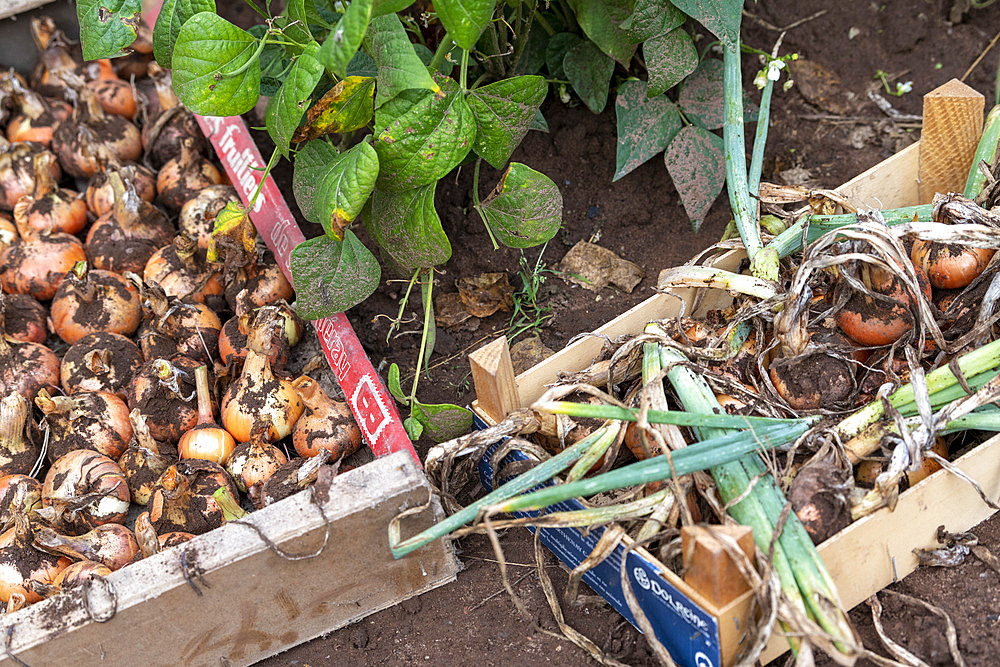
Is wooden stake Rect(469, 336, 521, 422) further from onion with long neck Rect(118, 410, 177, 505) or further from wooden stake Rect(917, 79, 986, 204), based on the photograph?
wooden stake Rect(917, 79, 986, 204)

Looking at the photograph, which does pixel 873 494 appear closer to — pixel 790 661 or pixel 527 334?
pixel 790 661

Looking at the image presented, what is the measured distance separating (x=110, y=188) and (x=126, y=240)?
9.6 inches

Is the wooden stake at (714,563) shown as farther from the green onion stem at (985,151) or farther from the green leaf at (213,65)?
the green leaf at (213,65)

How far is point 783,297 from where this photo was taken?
1.49 m

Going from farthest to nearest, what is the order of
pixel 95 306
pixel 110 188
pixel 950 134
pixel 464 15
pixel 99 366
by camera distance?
pixel 110 188 → pixel 95 306 → pixel 99 366 → pixel 950 134 → pixel 464 15

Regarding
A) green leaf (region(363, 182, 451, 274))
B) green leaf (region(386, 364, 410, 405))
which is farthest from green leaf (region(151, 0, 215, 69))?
green leaf (region(386, 364, 410, 405))

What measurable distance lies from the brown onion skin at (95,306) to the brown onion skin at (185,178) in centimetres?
39

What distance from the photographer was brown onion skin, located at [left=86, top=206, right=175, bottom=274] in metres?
2.22

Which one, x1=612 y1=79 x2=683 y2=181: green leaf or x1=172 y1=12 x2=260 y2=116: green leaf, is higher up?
x1=172 y1=12 x2=260 y2=116: green leaf

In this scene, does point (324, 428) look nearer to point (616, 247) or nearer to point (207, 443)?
point (207, 443)

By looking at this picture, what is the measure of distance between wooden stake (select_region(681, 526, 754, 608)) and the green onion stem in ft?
3.35

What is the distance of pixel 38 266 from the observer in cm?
224

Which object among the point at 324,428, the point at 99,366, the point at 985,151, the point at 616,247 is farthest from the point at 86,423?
the point at 985,151

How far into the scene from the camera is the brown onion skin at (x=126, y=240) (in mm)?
2218
